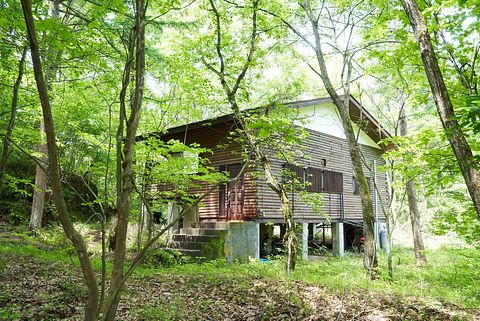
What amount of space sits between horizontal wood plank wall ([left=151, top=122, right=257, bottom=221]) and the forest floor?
4324 millimetres

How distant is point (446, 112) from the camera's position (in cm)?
447

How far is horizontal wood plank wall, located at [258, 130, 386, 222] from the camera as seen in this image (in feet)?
41.7

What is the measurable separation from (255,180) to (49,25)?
31.0ft

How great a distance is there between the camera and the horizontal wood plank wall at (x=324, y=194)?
12703 mm

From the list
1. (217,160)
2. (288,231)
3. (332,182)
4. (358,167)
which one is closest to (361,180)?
(358,167)

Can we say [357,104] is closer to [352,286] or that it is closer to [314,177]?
[314,177]

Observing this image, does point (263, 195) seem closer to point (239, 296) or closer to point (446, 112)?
point (239, 296)

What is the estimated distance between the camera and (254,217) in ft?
40.3

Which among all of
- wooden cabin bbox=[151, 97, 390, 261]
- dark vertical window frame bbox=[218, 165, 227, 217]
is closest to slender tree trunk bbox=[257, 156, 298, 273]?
wooden cabin bbox=[151, 97, 390, 261]

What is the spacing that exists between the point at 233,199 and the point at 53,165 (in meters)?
11.4

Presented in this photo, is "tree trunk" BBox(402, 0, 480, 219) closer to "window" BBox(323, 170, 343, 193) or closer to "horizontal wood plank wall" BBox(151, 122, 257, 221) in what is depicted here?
"horizontal wood plank wall" BBox(151, 122, 257, 221)

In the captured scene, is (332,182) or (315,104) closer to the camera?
(315,104)

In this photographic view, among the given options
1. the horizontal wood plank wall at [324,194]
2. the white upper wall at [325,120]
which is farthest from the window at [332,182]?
the white upper wall at [325,120]

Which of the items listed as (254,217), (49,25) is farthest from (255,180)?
(49,25)
